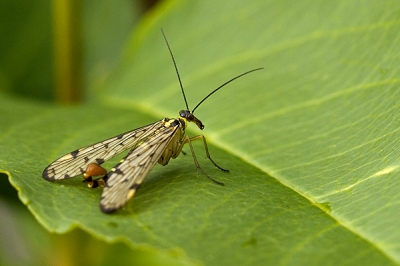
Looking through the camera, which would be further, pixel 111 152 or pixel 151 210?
pixel 111 152

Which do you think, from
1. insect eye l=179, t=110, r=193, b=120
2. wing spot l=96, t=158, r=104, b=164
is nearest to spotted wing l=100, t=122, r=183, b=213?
insect eye l=179, t=110, r=193, b=120

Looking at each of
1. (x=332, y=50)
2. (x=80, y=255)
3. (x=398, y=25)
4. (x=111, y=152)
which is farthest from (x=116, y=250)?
(x=398, y=25)

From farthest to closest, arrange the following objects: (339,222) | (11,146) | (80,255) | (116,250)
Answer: (116,250) < (80,255) < (11,146) < (339,222)

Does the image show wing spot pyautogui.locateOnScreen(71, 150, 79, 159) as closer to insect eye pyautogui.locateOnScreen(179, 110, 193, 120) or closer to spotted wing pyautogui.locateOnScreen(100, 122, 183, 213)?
spotted wing pyautogui.locateOnScreen(100, 122, 183, 213)

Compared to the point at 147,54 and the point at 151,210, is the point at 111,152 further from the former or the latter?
the point at 147,54

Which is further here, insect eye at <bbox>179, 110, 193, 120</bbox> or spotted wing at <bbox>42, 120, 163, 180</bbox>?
insect eye at <bbox>179, 110, 193, 120</bbox>

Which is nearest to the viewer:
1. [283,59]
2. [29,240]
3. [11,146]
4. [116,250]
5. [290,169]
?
[290,169]

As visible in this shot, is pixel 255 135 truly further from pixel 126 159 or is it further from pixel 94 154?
pixel 94 154
